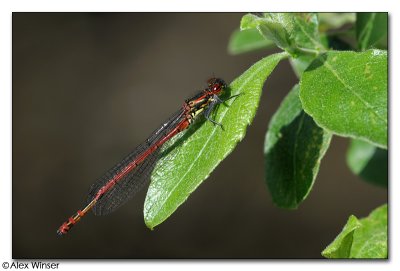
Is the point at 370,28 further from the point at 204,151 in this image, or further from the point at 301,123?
the point at 204,151

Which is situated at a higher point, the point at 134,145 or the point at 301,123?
the point at 301,123

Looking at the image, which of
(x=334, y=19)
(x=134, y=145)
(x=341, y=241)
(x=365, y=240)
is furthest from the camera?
(x=134, y=145)

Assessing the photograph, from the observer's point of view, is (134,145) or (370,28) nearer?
(370,28)

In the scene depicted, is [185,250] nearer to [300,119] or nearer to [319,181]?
[319,181]

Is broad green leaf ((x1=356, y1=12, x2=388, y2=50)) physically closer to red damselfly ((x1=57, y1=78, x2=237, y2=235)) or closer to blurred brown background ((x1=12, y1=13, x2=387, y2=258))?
red damselfly ((x1=57, y1=78, x2=237, y2=235))

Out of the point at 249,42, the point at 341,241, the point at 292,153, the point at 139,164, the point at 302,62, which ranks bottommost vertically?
the point at 341,241

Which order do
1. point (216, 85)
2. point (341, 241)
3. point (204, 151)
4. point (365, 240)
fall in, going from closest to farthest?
point (341, 241) < point (204, 151) < point (365, 240) < point (216, 85)

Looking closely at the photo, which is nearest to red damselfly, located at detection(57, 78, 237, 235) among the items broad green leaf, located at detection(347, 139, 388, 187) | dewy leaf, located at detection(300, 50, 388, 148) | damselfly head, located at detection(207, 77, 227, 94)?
damselfly head, located at detection(207, 77, 227, 94)

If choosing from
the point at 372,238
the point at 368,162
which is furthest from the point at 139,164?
the point at 372,238
